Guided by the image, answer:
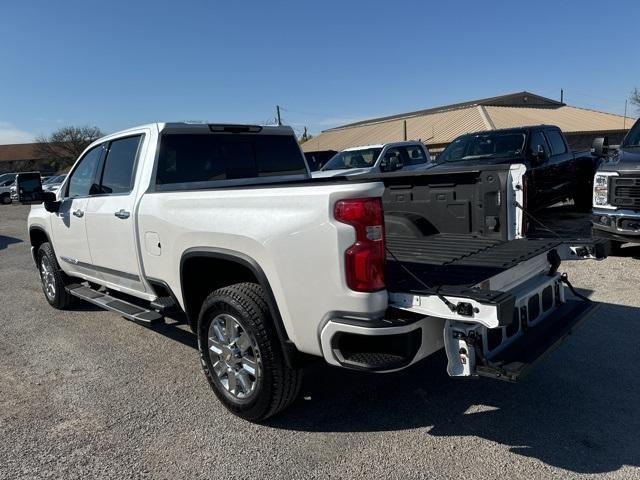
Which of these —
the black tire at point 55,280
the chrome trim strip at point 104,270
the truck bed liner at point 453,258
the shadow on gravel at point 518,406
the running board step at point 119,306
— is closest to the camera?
the truck bed liner at point 453,258

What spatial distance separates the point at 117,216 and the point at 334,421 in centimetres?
250

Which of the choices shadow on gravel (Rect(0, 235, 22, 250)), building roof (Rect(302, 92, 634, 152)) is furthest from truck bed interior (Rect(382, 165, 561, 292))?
building roof (Rect(302, 92, 634, 152))

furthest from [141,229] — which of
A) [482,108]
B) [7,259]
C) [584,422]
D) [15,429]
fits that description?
[482,108]

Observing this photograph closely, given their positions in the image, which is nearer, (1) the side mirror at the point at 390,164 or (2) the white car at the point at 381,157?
(1) the side mirror at the point at 390,164

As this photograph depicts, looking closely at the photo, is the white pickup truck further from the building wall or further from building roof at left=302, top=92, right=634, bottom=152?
the building wall

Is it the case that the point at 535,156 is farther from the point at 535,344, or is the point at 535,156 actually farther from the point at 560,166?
the point at 535,344

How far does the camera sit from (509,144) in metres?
9.55

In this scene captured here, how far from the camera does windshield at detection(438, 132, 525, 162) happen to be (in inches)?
372

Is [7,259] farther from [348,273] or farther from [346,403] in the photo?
[348,273]

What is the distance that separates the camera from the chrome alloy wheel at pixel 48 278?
6.48m

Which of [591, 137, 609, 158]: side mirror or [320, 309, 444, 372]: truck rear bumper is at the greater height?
[591, 137, 609, 158]: side mirror

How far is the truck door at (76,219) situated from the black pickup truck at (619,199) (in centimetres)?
641

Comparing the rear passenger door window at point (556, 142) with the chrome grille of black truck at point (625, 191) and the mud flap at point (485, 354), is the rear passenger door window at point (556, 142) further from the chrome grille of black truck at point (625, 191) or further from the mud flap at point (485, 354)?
the mud flap at point (485, 354)

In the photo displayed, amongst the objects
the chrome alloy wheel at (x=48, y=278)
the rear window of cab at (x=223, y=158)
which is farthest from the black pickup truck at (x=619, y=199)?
the chrome alloy wheel at (x=48, y=278)
